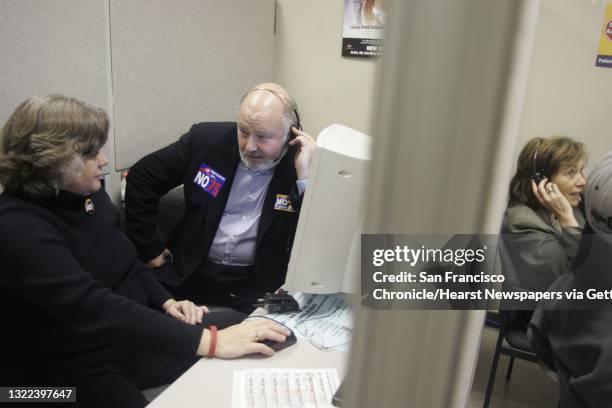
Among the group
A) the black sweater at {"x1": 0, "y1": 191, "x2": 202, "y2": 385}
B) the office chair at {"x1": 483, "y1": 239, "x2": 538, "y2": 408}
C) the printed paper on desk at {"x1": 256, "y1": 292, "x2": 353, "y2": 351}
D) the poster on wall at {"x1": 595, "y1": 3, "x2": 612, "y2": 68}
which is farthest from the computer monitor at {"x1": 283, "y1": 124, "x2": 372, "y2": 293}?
the poster on wall at {"x1": 595, "y1": 3, "x2": 612, "y2": 68}

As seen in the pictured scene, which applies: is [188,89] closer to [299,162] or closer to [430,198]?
[299,162]

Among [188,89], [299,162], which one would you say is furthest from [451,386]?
[188,89]

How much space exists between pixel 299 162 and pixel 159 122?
0.74 metres

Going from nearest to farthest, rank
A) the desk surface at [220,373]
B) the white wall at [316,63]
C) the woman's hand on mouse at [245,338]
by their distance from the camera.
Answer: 1. the desk surface at [220,373]
2. the woman's hand on mouse at [245,338]
3. the white wall at [316,63]

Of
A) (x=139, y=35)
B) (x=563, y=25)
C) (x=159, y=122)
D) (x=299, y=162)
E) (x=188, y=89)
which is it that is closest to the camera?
(x=299, y=162)

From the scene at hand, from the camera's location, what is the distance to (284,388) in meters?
0.96

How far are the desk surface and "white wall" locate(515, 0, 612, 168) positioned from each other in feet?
6.04

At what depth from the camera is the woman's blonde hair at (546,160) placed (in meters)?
2.07

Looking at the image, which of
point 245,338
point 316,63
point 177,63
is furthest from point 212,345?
point 316,63

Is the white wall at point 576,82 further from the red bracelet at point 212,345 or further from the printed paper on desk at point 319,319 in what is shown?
the red bracelet at point 212,345

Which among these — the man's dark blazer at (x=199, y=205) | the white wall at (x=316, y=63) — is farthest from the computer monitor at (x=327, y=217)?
the white wall at (x=316, y=63)

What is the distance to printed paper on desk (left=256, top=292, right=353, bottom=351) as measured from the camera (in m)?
1.13

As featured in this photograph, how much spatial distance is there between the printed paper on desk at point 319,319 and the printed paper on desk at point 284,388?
3.9 inches

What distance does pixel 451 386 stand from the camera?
0.18 metres
